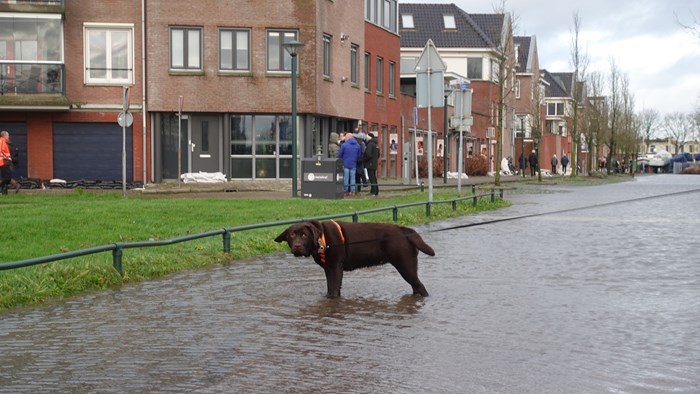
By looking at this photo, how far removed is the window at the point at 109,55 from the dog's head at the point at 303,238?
30.1 m

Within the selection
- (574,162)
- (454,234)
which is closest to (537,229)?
(454,234)

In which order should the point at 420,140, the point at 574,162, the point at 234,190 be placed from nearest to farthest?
the point at 234,190, the point at 420,140, the point at 574,162

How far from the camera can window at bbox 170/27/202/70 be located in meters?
38.9

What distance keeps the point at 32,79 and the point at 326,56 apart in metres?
10.9

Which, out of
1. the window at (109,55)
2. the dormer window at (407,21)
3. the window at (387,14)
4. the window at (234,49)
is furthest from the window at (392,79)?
the dormer window at (407,21)

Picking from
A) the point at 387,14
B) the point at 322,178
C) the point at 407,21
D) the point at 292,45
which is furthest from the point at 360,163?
the point at 407,21

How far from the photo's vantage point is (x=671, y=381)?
6941 mm

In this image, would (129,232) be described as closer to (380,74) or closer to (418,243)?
(418,243)

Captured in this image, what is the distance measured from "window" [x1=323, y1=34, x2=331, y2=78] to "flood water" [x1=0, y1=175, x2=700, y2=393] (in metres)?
27.8

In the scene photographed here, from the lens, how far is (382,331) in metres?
8.80

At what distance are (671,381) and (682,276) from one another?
5.87m

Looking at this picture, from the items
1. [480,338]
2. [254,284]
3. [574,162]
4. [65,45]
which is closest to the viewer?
[480,338]

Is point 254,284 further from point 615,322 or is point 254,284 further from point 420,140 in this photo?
point 420,140

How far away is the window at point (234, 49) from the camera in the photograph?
39.4 meters
